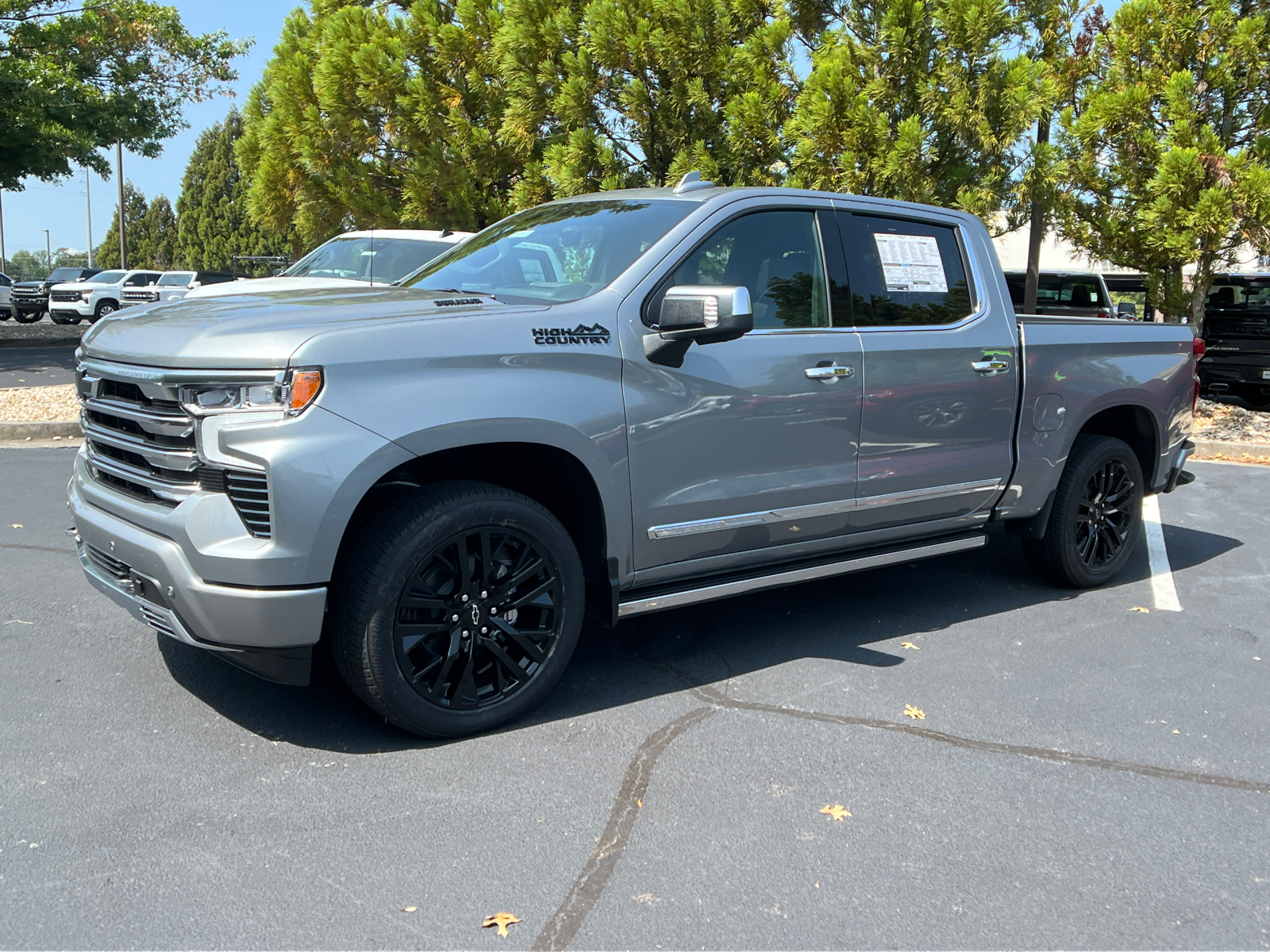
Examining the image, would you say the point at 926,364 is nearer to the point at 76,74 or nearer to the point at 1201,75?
the point at 1201,75

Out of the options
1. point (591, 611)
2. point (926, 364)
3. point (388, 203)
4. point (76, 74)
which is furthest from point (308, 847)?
point (76, 74)

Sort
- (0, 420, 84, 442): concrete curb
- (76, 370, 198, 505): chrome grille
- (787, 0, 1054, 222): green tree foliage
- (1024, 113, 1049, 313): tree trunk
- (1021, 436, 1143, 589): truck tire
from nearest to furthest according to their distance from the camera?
(76, 370, 198, 505): chrome grille < (1021, 436, 1143, 589): truck tire < (0, 420, 84, 442): concrete curb < (787, 0, 1054, 222): green tree foliage < (1024, 113, 1049, 313): tree trunk

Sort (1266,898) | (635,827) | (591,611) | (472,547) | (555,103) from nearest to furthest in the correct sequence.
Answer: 1. (1266,898)
2. (635,827)
3. (472,547)
4. (591,611)
5. (555,103)

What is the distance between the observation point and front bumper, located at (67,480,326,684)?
128 inches

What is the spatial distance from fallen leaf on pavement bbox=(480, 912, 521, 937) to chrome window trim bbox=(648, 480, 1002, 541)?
161 centimetres

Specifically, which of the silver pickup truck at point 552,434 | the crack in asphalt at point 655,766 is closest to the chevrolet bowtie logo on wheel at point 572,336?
the silver pickup truck at point 552,434

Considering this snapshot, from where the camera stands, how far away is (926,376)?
479cm

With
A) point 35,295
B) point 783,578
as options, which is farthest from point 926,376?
point 35,295

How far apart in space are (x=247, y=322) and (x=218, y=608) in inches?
36.0

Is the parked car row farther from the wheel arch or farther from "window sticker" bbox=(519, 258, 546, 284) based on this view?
the wheel arch

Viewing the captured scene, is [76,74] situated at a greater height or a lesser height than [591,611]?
greater

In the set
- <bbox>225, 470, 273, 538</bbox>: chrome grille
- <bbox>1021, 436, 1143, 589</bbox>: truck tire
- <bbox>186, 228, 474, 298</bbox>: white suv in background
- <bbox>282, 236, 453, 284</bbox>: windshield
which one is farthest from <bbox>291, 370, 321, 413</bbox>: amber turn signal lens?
<bbox>282, 236, 453, 284</bbox>: windshield

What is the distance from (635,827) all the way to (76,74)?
68.3 ft

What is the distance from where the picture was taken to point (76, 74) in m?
19.4
